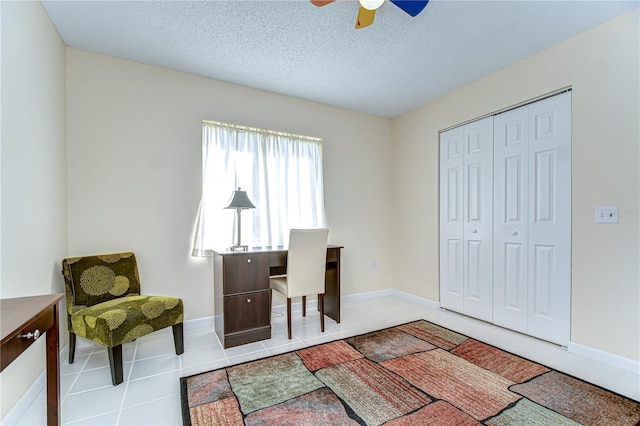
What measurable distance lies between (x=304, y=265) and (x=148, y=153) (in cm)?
178

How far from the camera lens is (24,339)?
1.10m

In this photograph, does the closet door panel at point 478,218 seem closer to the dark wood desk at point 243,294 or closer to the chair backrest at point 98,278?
the dark wood desk at point 243,294

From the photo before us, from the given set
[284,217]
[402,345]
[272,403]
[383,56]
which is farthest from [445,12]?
[272,403]

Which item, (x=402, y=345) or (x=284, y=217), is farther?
(x=284, y=217)

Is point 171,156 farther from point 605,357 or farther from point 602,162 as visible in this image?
point 605,357

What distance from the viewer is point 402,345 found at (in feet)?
8.21

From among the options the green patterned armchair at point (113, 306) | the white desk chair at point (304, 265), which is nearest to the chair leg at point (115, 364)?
the green patterned armchair at point (113, 306)

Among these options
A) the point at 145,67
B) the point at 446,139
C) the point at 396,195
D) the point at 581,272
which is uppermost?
the point at 145,67

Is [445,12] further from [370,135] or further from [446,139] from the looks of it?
[370,135]

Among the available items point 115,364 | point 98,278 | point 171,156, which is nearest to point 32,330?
point 115,364

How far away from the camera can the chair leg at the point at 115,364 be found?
188 cm

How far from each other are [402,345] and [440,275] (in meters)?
1.31

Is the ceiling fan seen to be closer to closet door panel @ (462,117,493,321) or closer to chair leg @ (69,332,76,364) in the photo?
closet door panel @ (462,117,493,321)

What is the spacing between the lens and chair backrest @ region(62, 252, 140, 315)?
220cm
